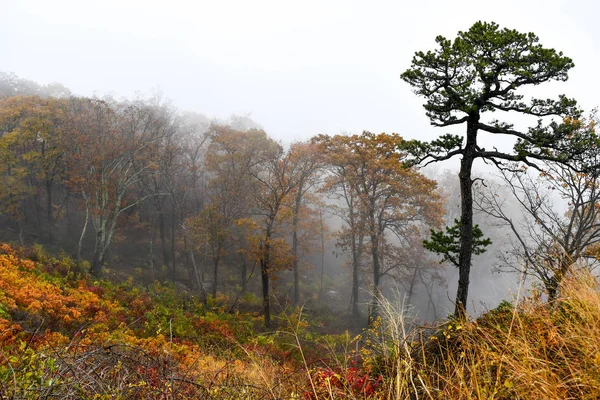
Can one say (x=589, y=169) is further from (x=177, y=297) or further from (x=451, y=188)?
(x=451, y=188)

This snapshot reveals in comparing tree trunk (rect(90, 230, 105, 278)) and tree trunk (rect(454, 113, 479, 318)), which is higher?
tree trunk (rect(454, 113, 479, 318))

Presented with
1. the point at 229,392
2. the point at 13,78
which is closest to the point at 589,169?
the point at 229,392

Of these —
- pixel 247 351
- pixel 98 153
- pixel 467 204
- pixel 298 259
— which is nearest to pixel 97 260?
pixel 98 153

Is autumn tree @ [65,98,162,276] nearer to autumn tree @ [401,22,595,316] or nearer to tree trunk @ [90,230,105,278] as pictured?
tree trunk @ [90,230,105,278]

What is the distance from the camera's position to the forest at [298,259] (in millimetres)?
2902

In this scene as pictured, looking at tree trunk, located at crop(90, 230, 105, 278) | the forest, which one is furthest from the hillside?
tree trunk, located at crop(90, 230, 105, 278)

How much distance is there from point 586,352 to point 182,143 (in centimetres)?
2930

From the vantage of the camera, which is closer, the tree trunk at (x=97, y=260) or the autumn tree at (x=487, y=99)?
the autumn tree at (x=487, y=99)

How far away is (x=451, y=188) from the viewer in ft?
133

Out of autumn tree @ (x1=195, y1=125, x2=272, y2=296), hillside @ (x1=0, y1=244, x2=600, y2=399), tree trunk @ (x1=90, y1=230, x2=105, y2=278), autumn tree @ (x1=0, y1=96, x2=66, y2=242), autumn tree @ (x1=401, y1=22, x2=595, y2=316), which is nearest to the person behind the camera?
hillside @ (x1=0, y1=244, x2=600, y2=399)

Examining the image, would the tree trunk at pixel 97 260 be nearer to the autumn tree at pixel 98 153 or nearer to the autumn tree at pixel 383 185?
the autumn tree at pixel 98 153

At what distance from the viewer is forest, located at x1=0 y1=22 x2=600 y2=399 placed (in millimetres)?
2902

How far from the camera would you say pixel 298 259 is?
74.7ft

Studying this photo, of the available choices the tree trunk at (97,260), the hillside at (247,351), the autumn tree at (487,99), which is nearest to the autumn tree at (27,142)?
the tree trunk at (97,260)
